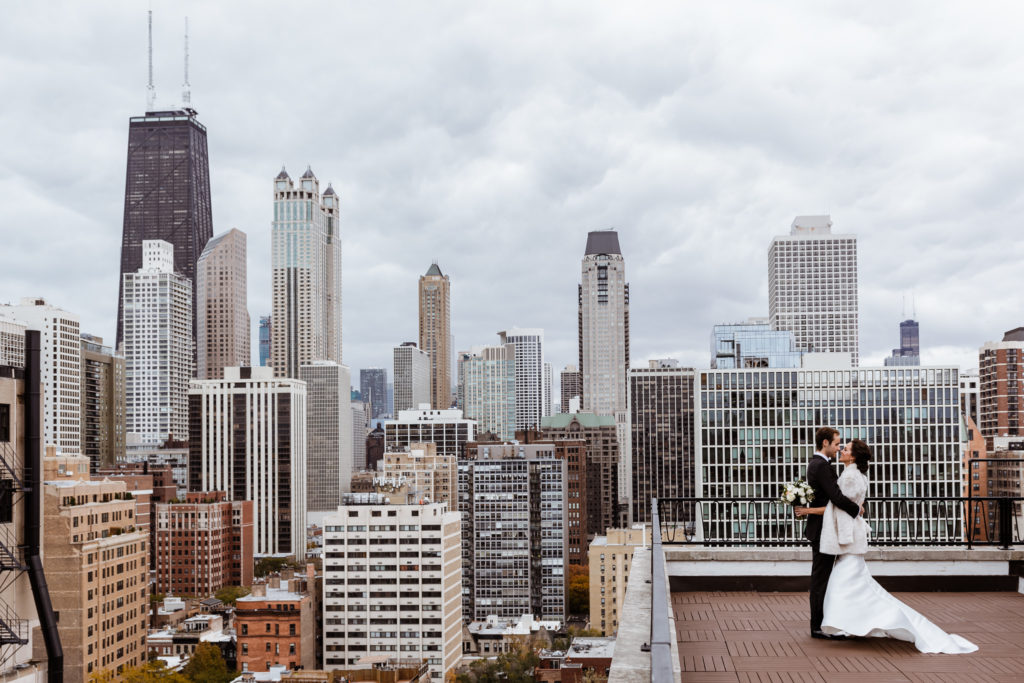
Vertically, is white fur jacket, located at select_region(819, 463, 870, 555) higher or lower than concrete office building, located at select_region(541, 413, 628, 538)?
higher

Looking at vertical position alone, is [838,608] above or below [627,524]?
above

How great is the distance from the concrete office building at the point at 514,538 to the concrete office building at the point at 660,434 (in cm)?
5780

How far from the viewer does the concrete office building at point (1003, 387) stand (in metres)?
129

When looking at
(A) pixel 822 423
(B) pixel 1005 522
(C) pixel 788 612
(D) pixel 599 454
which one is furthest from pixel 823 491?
(D) pixel 599 454

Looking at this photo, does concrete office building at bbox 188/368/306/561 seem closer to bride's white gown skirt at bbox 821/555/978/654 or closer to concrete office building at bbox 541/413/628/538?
concrete office building at bbox 541/413/628/538

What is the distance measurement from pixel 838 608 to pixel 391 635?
6394 centimetres

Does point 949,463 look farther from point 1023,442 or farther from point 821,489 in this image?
point 821,489

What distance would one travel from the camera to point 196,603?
99375 mm

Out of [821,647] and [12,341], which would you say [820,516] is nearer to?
[821,647]

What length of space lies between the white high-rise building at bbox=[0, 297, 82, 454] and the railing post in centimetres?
15941

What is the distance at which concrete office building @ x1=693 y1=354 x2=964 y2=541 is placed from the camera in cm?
6812

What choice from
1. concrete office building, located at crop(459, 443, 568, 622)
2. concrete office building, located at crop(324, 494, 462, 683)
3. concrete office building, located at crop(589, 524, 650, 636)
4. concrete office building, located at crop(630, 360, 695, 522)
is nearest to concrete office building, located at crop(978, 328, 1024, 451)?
concrete office building, located at crop(630, 360, 695, 522)

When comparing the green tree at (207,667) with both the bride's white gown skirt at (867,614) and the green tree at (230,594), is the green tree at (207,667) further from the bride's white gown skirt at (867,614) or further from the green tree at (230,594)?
the bride's white gown skirt at (867,614)

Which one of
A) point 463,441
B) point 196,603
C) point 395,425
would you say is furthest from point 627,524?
point 196,603
